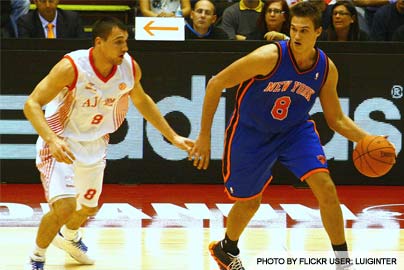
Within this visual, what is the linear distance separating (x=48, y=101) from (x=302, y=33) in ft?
5.52

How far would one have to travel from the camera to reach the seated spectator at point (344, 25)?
9.80m

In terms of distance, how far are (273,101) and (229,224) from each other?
0.92 m

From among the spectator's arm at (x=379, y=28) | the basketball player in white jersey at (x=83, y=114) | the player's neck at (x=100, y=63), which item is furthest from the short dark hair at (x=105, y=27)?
the spectator's arm at (x=379, y=28)

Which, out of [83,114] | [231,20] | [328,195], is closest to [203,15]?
[231,20]

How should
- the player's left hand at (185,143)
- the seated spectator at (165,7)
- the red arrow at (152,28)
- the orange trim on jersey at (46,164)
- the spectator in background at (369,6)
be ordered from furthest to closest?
the spectator in background at (369,6)
the seated spectator at (165,7)
the red arrow at (152,28)
the orange trim on jersey at (46,164)
the player's left hand at (185,143)

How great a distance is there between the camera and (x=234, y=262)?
243 inches

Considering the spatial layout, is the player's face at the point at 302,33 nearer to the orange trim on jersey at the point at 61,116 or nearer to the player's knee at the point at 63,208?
the orange trim on jersey at the point at 61,116

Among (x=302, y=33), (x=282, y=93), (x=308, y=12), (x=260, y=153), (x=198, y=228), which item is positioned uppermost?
(x=308, y=12)

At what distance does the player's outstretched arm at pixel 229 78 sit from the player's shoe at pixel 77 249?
1338 millimetres

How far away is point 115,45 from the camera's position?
5.97 metres

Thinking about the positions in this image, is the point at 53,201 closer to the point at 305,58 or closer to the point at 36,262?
the point at 36,262

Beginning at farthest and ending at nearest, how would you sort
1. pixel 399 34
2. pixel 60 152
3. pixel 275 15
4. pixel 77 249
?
pixel 399 34 → pixel 275 15 → pixel 77 249 → pixel 60 152

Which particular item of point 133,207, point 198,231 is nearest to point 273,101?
point 198,231

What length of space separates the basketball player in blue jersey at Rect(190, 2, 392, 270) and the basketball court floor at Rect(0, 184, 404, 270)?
829 millimetres
